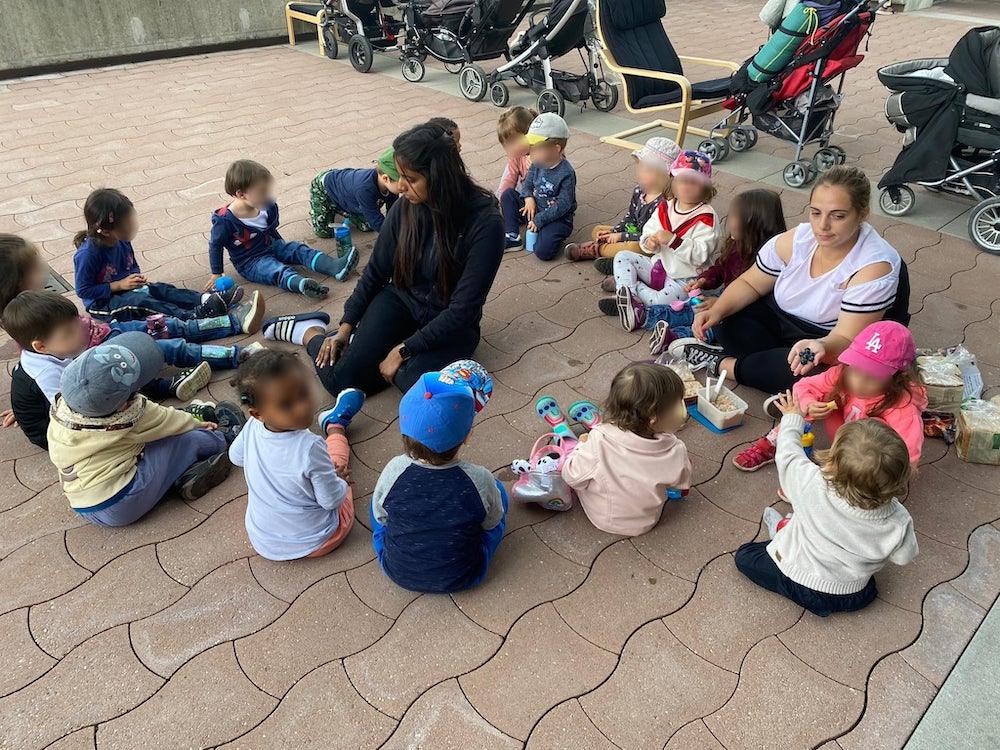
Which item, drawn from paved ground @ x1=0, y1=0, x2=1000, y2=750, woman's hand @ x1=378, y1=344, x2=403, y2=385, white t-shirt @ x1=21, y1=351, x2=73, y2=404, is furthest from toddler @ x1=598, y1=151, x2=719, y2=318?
white t-shirt @ x1=21, y1=351, x2=73, y2=404

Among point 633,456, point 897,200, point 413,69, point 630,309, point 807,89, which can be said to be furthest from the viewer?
point 413,69

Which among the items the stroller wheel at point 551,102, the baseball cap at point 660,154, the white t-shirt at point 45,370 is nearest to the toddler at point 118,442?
the white t-shirt at point 45,370

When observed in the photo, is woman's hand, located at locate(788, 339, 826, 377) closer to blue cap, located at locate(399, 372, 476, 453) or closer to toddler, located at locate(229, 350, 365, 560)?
blue cap, located at locate(399, 372, 476, 453)

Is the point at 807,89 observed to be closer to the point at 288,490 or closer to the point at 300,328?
the point at 300,328

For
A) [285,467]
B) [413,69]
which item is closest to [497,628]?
[285,467]

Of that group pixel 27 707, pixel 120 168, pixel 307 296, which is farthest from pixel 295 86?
pixel 27 707

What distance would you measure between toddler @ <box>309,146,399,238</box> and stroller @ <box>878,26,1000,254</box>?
3.18 meters

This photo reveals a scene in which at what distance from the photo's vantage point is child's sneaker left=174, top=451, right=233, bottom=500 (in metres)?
2.75

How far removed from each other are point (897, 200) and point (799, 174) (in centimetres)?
70

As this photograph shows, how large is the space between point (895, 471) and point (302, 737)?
1.76 meters

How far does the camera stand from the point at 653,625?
2.27 metres

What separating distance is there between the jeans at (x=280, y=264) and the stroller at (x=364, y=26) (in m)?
4.83

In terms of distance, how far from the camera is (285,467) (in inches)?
90.8

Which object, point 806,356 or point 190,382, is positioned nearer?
point 806,356
